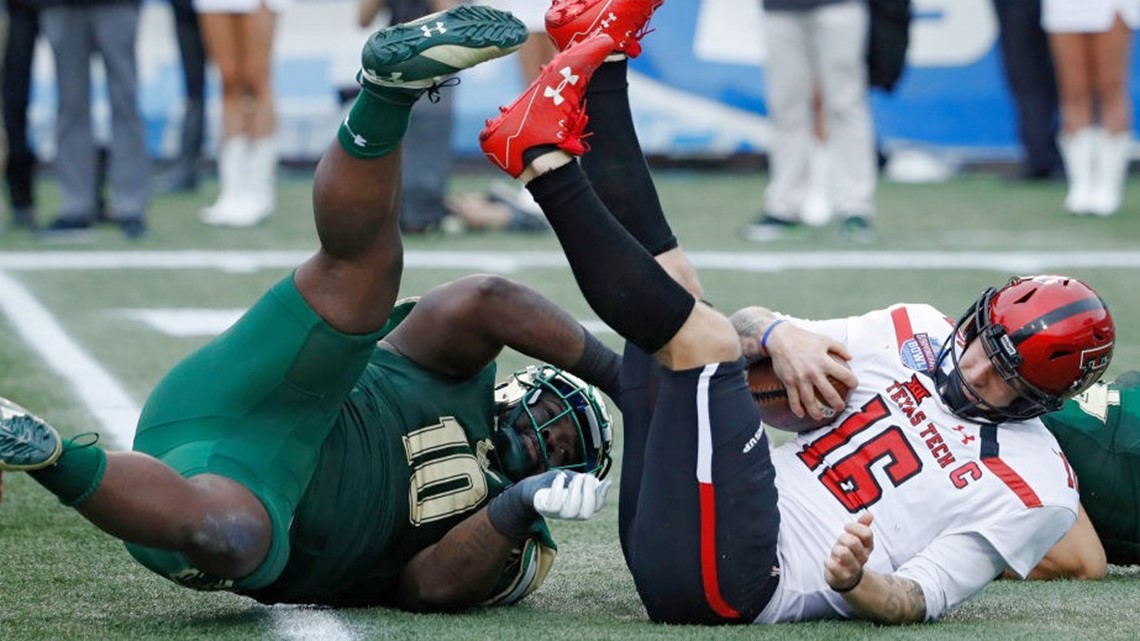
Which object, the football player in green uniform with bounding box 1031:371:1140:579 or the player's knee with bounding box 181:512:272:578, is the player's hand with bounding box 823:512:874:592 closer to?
the football player in green uniform with bounding box 1031:371:1140:579

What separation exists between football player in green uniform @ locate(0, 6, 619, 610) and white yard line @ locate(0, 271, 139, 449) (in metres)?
1.65

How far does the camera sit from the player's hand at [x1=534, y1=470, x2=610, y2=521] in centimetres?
351

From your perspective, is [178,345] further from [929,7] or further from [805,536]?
[929,7]

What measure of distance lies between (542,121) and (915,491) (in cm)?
105

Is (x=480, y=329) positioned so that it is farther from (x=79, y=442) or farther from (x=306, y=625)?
(x=79, y=442)

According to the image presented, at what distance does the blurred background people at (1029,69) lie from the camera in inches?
503

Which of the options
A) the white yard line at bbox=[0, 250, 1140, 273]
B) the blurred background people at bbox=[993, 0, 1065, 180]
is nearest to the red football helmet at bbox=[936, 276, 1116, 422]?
the white yard line at bbox=[0, 250, 1140, 273]

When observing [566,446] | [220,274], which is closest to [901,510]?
[566,446]

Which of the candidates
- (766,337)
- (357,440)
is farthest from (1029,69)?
(357,440)

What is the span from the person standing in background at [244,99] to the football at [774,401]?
22.5 ft

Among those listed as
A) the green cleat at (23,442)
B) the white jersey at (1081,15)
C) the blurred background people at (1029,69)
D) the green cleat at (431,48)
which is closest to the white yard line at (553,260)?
the white jersey at (1081,15)

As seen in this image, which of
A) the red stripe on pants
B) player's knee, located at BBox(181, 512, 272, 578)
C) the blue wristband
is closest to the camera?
player's knee, located at BBox(181, 512, 272, 578)

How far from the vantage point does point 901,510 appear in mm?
3732

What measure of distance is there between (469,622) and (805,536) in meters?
0.69
